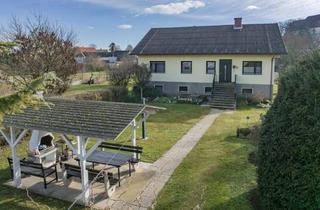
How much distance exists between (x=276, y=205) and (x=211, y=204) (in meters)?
2.10

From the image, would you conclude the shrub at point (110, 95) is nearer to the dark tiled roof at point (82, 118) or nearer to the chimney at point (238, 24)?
the dark tiled roof at point (82, 118)

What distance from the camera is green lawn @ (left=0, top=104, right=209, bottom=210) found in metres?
8.71

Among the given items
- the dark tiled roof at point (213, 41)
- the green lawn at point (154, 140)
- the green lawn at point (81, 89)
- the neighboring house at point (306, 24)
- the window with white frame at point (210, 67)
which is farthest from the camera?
the neighboring house at point (306, 24)

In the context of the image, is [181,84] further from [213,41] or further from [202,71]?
[213,41]

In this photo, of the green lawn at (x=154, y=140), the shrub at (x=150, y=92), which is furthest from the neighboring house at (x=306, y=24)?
the green lawn at (x=154, y=140)

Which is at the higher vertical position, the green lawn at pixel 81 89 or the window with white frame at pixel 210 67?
the window with white frame at pixel 210 67

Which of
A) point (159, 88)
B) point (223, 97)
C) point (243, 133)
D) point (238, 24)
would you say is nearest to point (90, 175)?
point (243, 133)

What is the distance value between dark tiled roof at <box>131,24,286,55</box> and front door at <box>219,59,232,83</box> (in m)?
0.98

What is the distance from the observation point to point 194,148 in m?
13.7

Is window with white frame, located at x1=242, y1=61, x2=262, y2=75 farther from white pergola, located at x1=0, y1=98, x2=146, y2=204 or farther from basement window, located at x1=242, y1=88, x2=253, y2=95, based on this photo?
white pergola, located at x1=0, y1=98, x2=146, y2=204

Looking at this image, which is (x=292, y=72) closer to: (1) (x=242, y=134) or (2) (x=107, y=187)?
(2) (x=107, y=187)

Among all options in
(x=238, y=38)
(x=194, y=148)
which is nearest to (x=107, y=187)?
(x=194, y=148)

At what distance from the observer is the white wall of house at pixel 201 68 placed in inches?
985

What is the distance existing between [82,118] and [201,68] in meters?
19.4
